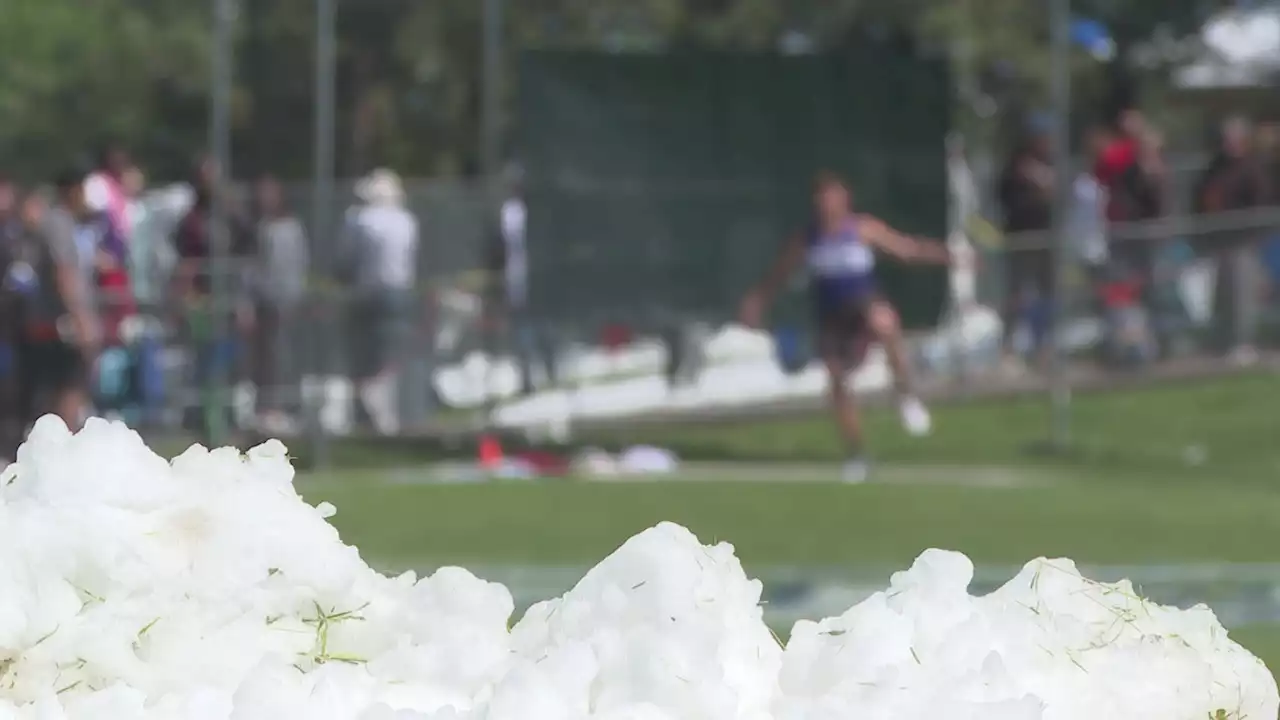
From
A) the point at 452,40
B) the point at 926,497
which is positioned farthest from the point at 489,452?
the point at 452,40

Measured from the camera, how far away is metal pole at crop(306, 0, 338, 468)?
16391 mm

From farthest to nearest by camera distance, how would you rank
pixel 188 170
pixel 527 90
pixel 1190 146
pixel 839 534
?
pixel 188 170, pixel 1190 146, pixel 527 90, pixel 839 534

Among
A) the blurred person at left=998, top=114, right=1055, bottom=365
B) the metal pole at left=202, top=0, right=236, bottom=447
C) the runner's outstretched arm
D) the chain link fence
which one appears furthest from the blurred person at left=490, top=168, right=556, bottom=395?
the blurred person at left=998, top=114, right=1055, bottom=365

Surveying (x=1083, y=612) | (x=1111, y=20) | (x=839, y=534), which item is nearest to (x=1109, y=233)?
(x=839, y=534)

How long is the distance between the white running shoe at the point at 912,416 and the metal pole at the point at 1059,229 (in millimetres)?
876

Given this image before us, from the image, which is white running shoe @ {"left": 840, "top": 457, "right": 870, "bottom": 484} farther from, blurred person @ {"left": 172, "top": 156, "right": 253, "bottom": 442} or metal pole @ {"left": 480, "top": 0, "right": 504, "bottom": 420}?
blurred person @ {"left": 172, "top": 156, "right": 253, "bottom": 442}

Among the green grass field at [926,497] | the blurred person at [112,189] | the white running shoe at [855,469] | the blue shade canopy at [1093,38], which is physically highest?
the blue shade canopy at [1093,38]

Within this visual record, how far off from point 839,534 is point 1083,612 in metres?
8.84

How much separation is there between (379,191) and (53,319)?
2693 mm

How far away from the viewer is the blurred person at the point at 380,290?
16594 mm

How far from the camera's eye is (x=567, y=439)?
1636cm

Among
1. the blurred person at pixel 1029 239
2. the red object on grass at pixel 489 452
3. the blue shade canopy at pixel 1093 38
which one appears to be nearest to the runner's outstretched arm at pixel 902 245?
the blurred person at pixel 1029 239

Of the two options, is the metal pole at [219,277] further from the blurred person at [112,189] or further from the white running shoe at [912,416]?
the white running shoe at [912,416]

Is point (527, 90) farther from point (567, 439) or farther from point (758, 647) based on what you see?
point (758, 647)
